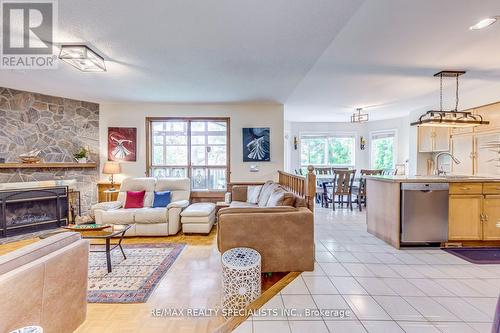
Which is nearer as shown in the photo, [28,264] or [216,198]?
[28,264]

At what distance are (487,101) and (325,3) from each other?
4.12m

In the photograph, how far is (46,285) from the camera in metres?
1.34

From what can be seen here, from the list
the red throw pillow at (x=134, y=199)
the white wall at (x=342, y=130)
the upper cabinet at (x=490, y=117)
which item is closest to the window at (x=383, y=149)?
the white wall at (x=342, y=130)

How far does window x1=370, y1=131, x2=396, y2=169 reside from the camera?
723 cm

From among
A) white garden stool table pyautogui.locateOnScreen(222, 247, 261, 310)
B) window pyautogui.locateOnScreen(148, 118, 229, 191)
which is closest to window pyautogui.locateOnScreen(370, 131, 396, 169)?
window pyautogui.locateOnScreen(148, 118, 229, 191)

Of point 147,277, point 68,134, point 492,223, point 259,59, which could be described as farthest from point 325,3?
point 68,134

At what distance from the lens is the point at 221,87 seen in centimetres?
396

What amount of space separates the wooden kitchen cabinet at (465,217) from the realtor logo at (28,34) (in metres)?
5.02

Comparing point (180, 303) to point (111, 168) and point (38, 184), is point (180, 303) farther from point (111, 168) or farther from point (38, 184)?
point (38, 184)

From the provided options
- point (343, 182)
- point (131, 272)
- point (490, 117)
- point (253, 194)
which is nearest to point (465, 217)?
point (490, 117)

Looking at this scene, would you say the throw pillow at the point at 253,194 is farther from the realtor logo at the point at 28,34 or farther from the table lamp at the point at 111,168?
the realtor logo at the point at 28,34

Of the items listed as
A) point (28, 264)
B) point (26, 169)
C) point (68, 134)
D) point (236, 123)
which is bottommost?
point (28, 264)

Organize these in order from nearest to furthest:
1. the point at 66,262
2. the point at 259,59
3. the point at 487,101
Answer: the point at 66,262 < the point at 259,59 < the point at 487,101

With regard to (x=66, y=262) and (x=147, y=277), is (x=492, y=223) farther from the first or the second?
(x=66, y=262)
